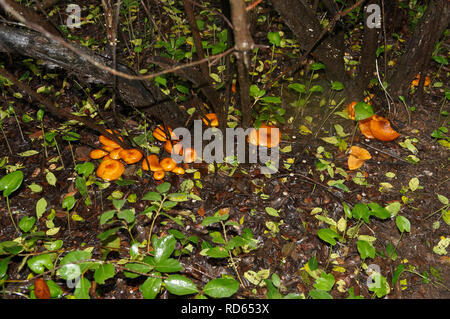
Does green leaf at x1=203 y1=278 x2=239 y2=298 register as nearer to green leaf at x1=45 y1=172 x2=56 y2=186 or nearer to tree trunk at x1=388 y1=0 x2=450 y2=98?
green leaf at x1=45 y1=172 x2=56 y2=186

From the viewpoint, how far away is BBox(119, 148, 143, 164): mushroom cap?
321 centimetres

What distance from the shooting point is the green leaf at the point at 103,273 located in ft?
6.53

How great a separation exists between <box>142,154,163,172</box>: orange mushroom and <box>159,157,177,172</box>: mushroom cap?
4 cm

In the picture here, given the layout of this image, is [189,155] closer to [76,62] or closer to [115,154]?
[115,154]

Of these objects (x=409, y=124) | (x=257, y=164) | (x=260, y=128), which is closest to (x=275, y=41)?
(x=260, y=128)

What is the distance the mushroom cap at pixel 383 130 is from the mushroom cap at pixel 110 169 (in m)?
2.53

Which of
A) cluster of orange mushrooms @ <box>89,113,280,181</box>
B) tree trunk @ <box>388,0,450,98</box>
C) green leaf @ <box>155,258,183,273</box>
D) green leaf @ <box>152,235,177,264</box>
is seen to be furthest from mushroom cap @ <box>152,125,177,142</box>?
tree trunk @ <box>388,0,450,98</box>

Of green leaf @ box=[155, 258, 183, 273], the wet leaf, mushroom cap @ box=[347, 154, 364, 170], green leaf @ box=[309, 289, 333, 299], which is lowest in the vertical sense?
green leaf @ box=[309, 289, 333, 299]

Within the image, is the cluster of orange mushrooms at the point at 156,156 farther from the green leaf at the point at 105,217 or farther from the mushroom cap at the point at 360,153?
the green leaf at the point at 105,217

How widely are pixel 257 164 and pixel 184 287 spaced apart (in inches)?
65.2

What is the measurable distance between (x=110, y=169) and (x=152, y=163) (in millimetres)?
378

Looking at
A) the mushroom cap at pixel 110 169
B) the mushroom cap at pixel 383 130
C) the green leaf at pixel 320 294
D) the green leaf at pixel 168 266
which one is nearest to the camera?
the green leaf at pixel 168 266

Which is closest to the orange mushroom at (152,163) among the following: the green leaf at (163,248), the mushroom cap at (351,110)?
the green leaf at (163,248)

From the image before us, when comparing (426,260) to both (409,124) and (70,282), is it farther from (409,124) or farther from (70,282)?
(70,282)
